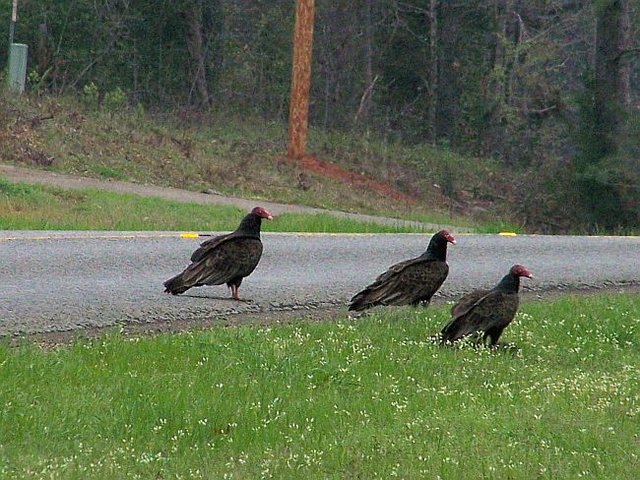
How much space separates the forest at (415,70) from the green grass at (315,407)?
19.2 metres

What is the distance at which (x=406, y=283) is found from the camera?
10.6 metres

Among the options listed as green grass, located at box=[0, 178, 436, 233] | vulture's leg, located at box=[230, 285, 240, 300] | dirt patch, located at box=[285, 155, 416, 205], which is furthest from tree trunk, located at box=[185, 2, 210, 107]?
vulture's leg, located at box=[230, 285, 240, 300]

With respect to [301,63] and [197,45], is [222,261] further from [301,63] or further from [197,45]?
[197,45]

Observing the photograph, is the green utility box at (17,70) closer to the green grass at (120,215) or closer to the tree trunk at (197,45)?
the green grass at (120,215)

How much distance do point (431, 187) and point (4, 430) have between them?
93.8ft

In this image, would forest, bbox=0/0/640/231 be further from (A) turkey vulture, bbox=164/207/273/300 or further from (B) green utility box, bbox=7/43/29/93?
(A) turkey vulture, bbox=164/207/273/300

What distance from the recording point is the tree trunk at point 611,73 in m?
29.2

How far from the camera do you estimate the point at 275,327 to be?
1002cm

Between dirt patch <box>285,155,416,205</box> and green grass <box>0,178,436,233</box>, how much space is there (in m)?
8.99

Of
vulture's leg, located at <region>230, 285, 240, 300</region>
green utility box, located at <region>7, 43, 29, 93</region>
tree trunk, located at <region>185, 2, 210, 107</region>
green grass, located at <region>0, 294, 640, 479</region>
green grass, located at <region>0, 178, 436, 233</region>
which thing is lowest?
green grass, located at <region>0, 294, 640, 479</region>

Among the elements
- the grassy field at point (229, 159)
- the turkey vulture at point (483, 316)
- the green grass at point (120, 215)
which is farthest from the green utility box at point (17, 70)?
the turkey vulture at point (483, 316)

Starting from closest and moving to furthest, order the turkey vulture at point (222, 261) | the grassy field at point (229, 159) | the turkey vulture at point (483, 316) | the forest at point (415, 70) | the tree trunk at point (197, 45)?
the turkey vulture at point (483, 316)
the turkey vulture at point (222, 261)
the grassy field at point (229, 159)
the forest at point (415, 70)
the tree trunk at point (197, 45)

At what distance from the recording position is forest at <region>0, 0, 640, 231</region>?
29.6 meters

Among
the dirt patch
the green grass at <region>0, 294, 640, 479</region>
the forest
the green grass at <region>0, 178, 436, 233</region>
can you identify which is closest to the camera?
the green grass at <region>0, 294, 640, 479</region>
